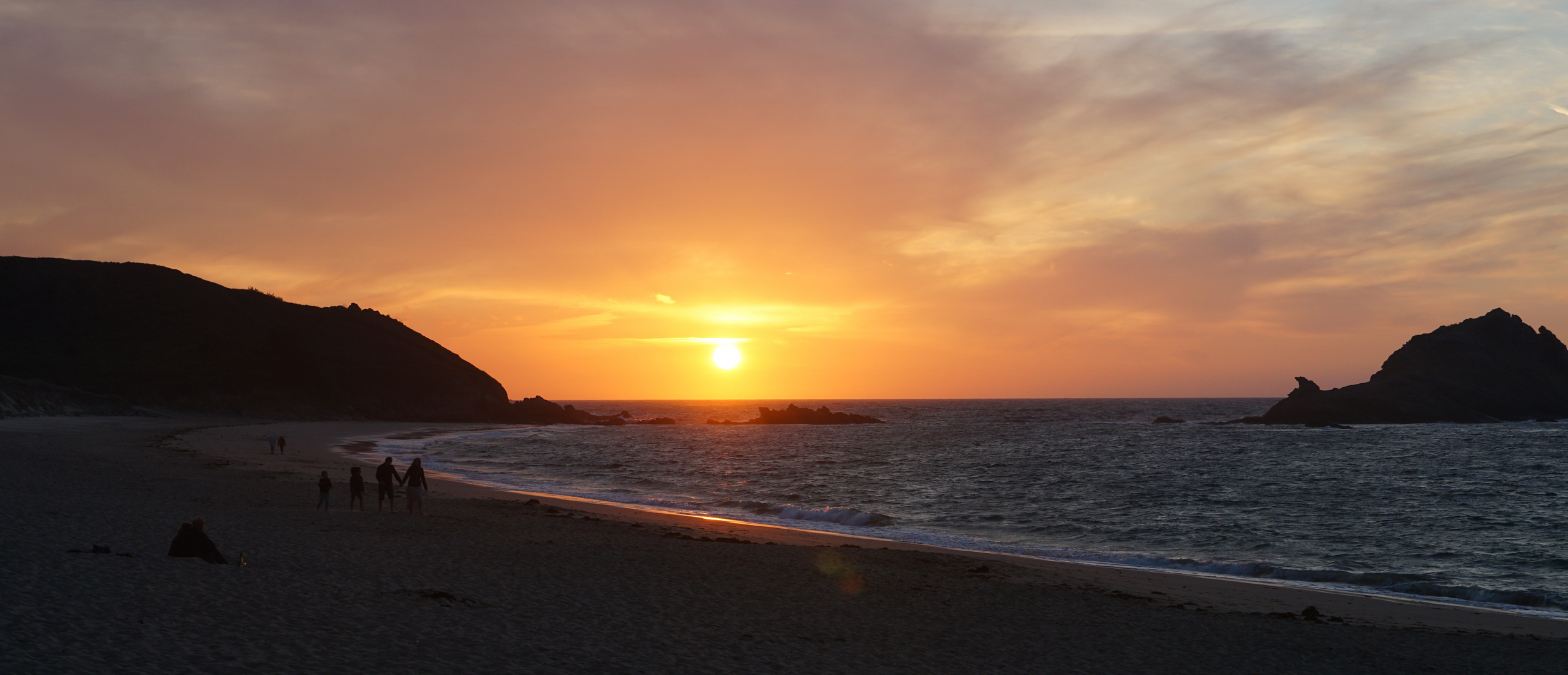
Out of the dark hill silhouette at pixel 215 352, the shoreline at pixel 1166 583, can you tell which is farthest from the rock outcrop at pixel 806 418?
the shoreline at pixel 1166 583

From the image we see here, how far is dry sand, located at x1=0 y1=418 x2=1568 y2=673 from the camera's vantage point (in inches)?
401

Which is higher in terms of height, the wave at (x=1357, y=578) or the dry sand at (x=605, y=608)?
the dry sand at (x=605, y=608)

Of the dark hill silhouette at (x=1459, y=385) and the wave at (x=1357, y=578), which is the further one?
the dark hill silhouette at (x=1459, y=385)

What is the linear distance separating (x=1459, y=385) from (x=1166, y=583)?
12574 cm

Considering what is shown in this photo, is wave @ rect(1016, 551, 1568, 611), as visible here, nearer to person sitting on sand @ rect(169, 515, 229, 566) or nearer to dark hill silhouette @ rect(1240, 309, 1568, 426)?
person sitting on sand @ rect(169, 515, 229, 566)

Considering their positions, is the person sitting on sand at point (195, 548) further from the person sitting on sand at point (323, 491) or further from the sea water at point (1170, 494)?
the sea water at point (1170, 494)

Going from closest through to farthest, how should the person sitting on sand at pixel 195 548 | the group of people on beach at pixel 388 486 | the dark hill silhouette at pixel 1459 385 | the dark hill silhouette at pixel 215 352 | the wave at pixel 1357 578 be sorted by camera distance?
the person sitting on sand at pixel 195 548
the wave at pixel 1357 578
the group of people on beach at pixel 388 486
the dark hill silhouette at pixel 215 352
the dark hill silhouette at pixel 1459 385

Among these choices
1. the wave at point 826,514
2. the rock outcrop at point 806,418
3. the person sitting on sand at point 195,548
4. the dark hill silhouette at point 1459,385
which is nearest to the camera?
the person sitting on sand at point 195,548

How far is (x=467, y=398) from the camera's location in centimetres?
15062

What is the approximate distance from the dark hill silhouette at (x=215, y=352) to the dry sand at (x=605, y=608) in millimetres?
106134

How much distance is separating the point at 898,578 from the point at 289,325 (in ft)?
494

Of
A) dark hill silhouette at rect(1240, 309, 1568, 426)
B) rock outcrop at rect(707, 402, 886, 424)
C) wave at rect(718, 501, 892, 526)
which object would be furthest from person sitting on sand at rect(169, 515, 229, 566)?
rock outcrop at rect(707, 402, 886, 424)

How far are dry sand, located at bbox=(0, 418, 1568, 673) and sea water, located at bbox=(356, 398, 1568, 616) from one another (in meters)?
4.46

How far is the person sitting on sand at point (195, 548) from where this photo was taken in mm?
14414
